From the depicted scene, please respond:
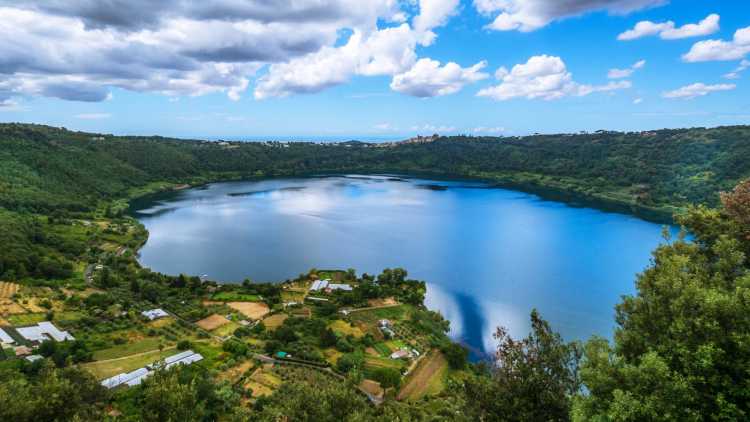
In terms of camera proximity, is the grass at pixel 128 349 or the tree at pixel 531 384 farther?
the grass at pixel 128 349

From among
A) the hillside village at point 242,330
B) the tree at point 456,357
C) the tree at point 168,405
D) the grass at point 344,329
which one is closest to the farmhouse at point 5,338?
the hillside village at point 242,330

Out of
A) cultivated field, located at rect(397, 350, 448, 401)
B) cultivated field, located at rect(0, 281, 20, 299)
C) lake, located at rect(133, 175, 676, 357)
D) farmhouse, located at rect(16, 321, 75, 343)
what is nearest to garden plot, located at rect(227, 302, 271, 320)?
lake, located at rect(133, 175, 676, 357)

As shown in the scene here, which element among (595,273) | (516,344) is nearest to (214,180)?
(595,273)

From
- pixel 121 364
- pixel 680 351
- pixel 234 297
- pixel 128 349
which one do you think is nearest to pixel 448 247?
pixel 234 297

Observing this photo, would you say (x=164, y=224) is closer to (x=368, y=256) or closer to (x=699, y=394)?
(x=368, y=256)

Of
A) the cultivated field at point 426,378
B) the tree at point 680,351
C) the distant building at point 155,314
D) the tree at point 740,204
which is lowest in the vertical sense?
the cultivated field at point 426,378

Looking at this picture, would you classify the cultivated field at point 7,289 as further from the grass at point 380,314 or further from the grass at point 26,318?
the grass at point 380,314

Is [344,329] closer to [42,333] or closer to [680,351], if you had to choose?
[42,333]
